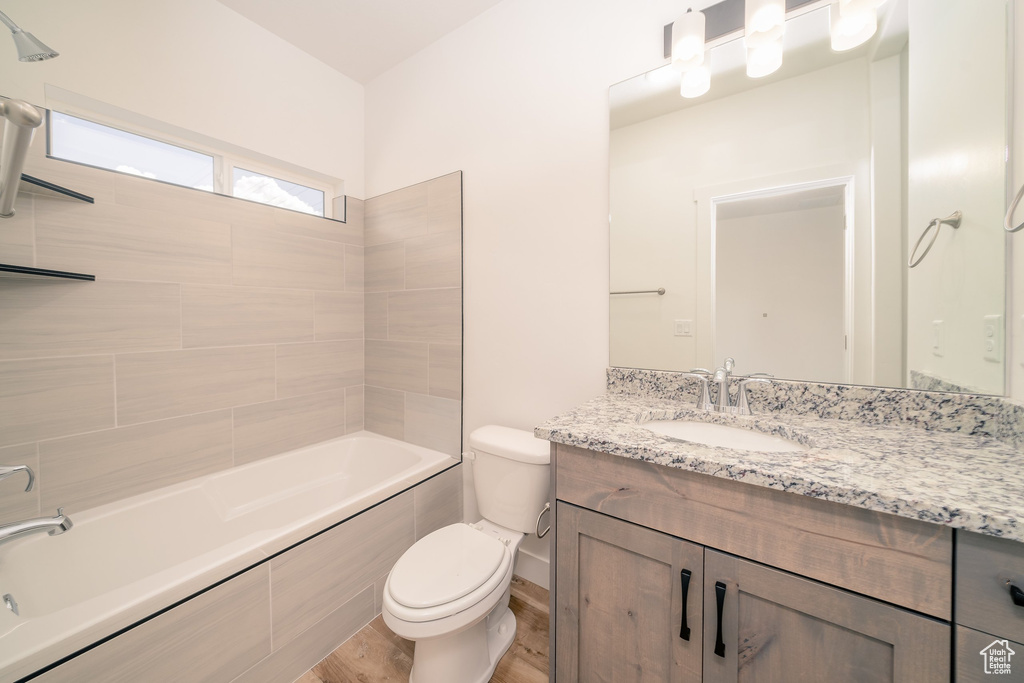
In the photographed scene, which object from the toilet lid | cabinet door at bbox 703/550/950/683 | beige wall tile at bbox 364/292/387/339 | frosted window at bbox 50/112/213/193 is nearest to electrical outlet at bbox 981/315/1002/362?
cabinet door at bbox 703/550/950/683

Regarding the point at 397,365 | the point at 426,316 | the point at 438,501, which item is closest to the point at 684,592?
the point at 438,501

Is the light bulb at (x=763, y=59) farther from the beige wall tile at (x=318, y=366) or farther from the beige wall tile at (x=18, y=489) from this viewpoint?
the beige wall tile at (x=18, y=489)

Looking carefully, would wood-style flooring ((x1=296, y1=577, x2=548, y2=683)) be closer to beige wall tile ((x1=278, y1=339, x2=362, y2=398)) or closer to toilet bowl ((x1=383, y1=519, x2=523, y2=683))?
toilet bowl ((x1=383, y1=519, x2=523, y2=683))

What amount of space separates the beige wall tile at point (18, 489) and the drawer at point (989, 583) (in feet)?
8.27

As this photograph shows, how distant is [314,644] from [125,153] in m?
2.17

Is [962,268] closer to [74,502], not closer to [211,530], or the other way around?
[211,530]

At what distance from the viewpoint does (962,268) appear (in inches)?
37.7

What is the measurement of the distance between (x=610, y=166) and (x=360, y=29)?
1561 mm

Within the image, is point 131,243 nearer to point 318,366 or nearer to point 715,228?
point 318,366

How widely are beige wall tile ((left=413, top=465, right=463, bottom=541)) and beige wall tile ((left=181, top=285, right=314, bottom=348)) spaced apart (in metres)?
1.10

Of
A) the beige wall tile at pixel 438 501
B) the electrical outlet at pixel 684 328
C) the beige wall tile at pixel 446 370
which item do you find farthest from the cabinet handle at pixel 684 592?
the beige wall tile at pixel 446 370

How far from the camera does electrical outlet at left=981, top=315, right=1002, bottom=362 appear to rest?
92 cm

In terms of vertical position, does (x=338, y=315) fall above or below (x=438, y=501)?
above

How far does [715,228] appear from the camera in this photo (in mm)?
1297
